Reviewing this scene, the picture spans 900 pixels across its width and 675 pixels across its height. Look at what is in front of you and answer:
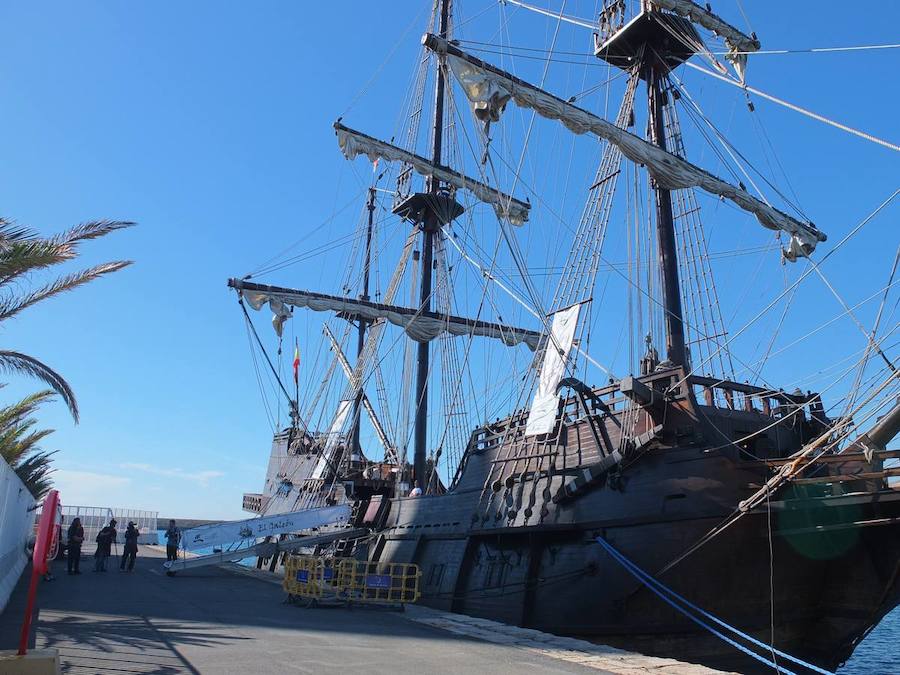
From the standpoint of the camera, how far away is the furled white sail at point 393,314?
25.6 metres

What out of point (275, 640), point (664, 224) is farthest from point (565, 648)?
point (664, 224)

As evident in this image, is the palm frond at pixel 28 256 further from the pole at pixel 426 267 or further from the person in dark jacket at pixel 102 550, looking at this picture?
the pole at pixel 426 267

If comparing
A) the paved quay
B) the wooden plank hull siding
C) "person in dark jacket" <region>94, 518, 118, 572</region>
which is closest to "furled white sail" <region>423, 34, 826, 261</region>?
the wooden plank hull siding

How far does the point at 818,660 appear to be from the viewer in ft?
34.5

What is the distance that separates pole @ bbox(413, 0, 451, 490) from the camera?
24.4 m

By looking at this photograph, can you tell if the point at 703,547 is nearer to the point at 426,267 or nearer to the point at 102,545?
the point at 102,545

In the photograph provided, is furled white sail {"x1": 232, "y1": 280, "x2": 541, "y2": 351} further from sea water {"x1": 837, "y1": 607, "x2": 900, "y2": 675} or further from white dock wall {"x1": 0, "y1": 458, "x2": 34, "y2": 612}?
white dock wall {"x1": 0, "y1": 458, "x2": 34, "y2": 612}

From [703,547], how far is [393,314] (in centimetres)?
1807

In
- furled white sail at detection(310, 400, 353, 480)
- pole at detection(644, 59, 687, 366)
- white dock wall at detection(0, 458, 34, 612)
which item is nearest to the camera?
white dock wall at detection(0, 458, 34, 612)

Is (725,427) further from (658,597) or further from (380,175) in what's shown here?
(380,175)

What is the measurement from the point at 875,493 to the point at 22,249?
10.4 m

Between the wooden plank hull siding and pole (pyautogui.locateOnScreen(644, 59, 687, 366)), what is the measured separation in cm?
241

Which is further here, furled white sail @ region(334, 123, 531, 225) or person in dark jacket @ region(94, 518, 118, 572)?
furled white sail @ region(334, 123, 531, 225)

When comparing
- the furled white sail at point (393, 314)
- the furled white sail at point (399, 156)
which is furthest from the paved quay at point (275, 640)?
the furled white sail at point (399, 156)
